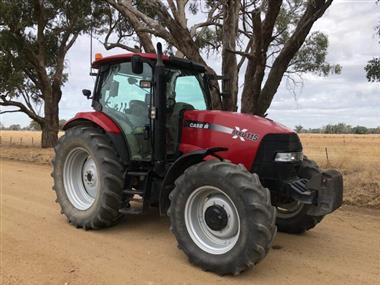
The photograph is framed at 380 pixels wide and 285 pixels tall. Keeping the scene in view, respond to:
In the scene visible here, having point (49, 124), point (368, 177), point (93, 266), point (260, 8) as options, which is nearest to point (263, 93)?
point (260, 8)

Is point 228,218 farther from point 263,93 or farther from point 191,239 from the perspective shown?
point 263,93

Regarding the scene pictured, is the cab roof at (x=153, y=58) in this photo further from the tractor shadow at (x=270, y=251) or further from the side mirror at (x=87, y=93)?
the tractor shadow at (x=270, y=251)

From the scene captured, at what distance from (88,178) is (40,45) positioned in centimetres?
1754

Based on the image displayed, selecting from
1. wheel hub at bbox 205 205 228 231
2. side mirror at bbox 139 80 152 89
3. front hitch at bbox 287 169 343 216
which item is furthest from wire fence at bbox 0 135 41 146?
front hitch at bbox 287 169 343 216

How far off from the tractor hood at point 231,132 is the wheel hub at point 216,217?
2.43 ft

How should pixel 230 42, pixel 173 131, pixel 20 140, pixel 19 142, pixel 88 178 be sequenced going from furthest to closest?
pixel 20 140 → pixel 19 142 → pixel 230 42 → pixel 88 178 → pixel 173 131

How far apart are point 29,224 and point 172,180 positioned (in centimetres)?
263

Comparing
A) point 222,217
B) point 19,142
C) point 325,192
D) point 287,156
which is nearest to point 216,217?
point 222,217

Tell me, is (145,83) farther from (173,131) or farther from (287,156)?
(287,156)

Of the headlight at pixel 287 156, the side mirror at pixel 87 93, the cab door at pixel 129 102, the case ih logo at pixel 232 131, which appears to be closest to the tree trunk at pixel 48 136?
the side mirror at pixel 87 93

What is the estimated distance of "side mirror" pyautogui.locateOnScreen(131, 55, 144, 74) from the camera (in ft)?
19.7

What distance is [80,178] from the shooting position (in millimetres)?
7301

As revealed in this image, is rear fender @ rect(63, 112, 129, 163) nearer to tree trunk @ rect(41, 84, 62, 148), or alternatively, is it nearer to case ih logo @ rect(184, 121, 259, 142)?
case ih logo @ rect(184, 121, 259, 142)

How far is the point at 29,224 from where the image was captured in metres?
7.13
